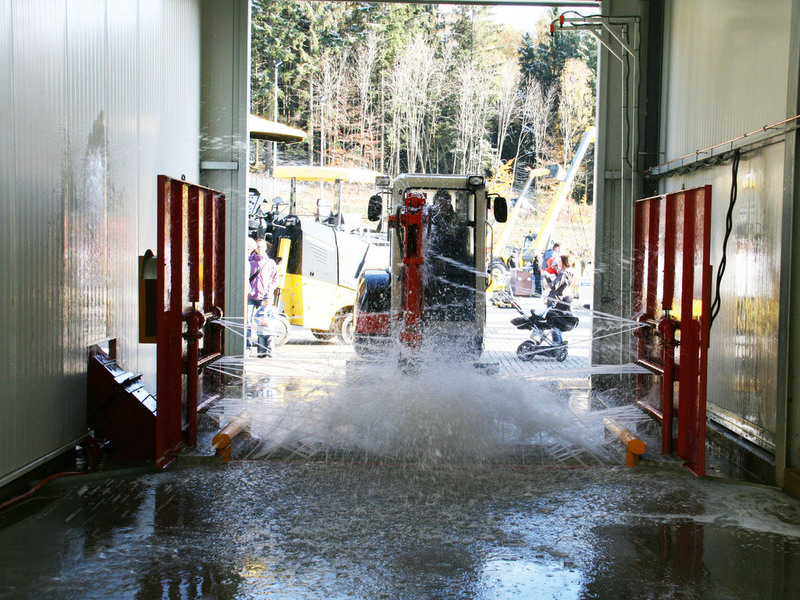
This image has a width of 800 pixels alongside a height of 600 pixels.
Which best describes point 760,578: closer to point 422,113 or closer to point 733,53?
point 733,53

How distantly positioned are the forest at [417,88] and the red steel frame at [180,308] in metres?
18.1

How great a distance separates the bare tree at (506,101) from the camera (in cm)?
2708

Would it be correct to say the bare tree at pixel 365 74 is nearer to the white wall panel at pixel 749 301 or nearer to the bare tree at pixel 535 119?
the bare tree at pixel 535 119

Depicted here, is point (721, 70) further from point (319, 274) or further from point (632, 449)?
point (319, 274)

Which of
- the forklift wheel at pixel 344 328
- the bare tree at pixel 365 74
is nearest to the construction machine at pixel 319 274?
the forklift wheel at pixel 344 328

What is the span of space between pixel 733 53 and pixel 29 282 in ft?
21.6

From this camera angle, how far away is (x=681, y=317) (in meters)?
6.02

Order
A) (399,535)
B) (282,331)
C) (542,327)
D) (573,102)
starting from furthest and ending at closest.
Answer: (573,102)
(282,331)
(542,327)
(399,535)

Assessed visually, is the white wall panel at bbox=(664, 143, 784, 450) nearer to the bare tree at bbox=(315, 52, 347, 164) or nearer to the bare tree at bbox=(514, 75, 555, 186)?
the bare tree at bbox=(315, 52, 347, 164)

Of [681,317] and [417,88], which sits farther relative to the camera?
[417,88]

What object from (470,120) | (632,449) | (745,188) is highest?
(470,120)

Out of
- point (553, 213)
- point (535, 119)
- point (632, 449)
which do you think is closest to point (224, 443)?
point (632, 449)

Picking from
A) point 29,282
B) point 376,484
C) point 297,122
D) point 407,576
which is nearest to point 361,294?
point 376,484

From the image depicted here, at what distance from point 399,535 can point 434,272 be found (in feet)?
13.7
